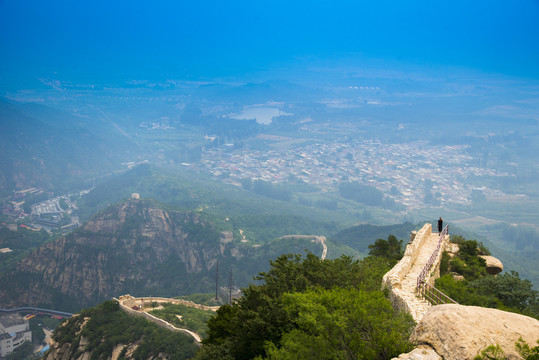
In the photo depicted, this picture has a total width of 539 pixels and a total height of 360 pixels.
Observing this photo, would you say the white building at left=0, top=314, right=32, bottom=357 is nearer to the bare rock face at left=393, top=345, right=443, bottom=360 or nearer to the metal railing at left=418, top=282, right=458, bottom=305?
the metal railing at left=418, top=282, right=458, bottom=305

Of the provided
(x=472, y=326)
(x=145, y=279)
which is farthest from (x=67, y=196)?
(x=472, y=326)

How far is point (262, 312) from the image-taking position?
18.5 meters

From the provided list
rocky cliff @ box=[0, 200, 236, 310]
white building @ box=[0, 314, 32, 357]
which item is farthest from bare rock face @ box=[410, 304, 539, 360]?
rocky cliff @ box=[0, 200, 236, 310]

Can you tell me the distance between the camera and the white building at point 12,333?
236ft

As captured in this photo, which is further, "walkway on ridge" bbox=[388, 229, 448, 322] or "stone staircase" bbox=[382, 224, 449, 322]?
"stone staircase" bbox=[382, 224, 449, 322]

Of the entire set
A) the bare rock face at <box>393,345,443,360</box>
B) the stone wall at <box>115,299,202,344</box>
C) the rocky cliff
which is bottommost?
the rocky cliff

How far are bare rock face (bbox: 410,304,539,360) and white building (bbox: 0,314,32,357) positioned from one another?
8065cm

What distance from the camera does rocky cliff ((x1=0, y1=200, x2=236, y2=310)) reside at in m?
96.6

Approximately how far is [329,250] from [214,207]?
66474mm

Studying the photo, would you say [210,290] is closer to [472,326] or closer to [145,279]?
[145,279]

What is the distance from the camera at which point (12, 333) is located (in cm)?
7481

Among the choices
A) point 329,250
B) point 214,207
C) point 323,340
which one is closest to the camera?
point 323,340

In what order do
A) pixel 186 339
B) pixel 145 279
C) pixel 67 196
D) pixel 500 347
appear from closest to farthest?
pixel 500 347 → pixel 186 339 → pixel 145 279 → pixel 67 196

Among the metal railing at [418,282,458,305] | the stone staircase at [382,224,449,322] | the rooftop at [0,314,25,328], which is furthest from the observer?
the rooftop at [0,314,25,328]
